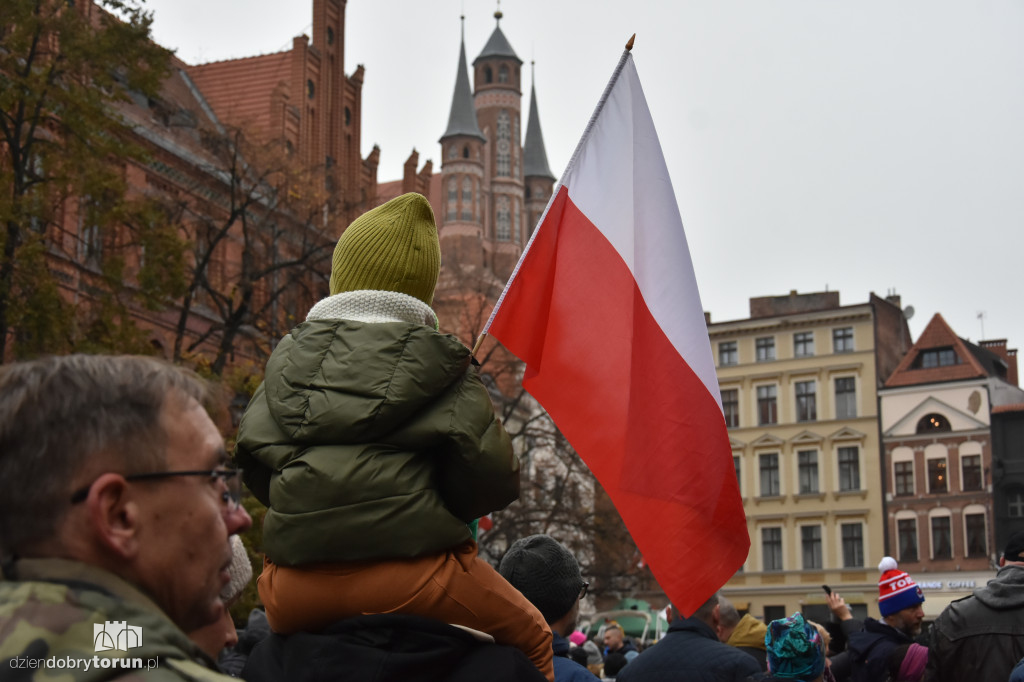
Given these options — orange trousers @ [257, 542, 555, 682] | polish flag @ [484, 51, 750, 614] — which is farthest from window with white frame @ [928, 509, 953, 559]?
orange trousers @ [257, 542, 555, 682]

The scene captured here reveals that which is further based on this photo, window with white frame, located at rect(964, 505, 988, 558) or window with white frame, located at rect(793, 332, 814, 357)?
window with white frame, located at rect(793, 332, 814, 357)

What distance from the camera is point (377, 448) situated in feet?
11.4

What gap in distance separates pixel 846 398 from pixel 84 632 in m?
58.0

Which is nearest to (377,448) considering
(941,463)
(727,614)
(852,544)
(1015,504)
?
(727,614)

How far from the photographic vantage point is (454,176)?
114750 millimetres

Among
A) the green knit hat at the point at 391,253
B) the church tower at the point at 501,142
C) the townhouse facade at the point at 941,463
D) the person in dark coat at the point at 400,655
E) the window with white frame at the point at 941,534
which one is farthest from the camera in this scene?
the church tower at the point at 501,142

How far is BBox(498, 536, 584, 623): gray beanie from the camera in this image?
4695 mm

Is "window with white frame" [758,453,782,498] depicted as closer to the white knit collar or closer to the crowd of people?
the crowd of people

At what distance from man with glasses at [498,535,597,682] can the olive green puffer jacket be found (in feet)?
3.70

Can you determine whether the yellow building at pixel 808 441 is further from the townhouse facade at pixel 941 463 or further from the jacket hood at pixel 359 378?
the jacket hood at pixel 359 378

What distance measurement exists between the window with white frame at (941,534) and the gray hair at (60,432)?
177 feet

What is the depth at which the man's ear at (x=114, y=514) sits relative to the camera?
196cm

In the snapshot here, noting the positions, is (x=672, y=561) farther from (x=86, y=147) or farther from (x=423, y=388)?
(x=86, y=147)

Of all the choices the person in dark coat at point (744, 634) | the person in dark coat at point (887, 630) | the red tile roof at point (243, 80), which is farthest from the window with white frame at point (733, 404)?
the person in dark coat at point (887, 630)
